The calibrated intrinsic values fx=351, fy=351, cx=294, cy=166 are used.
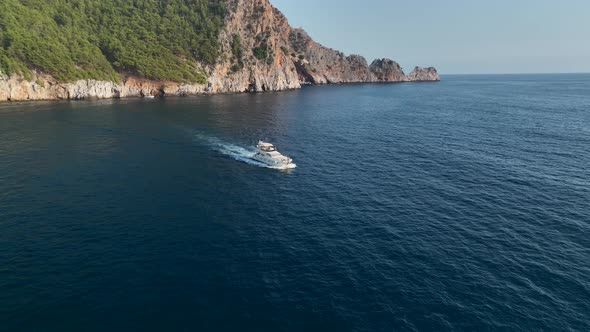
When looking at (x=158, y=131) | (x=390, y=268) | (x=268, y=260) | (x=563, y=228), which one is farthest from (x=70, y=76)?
(x=563, y=228)

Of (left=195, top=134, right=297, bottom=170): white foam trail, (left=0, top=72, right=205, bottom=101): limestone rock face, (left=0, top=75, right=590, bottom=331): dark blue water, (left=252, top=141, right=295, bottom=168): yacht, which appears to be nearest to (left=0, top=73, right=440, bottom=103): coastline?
(left=0, top=72, right=205, bottom=101): limestone rock face

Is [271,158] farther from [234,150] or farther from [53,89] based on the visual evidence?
[53,89]

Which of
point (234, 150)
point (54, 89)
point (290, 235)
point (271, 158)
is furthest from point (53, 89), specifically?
point (290, 235)

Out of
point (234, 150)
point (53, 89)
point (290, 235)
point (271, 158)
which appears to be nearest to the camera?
point (290, 235)

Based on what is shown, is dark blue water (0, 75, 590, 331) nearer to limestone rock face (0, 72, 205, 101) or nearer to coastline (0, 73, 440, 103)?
limestone rock face (0, 72, 205, 101)

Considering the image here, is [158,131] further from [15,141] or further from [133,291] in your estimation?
[133,291]

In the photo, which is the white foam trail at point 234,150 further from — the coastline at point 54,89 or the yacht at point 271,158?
the coastline at point 54,89
